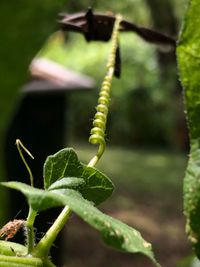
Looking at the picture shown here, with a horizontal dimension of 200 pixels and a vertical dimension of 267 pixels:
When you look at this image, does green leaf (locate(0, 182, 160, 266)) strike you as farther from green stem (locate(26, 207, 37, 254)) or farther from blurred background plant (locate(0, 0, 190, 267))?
blurred background plant (locate(0, 0, 190, 267))

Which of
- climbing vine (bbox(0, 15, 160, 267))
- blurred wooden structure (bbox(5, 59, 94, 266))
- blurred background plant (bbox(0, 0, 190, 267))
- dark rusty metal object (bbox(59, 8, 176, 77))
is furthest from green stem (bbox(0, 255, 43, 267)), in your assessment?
blurred background plant (bbox(0, 0, 190, 267))

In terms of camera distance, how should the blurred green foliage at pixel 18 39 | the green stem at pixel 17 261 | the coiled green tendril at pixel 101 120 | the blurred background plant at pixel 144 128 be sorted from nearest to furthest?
the blurred green foliage at pixel 18 39, the green stem at pixel 17 261, the coiled green tendril at pixel 101 120, the blurred background plant at pixel 144 128

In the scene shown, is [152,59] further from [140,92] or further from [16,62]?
[16,62]

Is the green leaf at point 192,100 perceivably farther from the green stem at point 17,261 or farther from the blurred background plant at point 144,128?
the blurred background plant at point 144,128

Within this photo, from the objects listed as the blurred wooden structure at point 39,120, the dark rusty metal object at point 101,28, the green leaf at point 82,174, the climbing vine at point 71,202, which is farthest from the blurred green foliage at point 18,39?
the blurred wooden structure at point 39,120

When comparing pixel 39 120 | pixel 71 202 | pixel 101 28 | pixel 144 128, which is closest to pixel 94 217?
pixel 71 202

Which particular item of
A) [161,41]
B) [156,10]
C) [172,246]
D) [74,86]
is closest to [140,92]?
[156,10]

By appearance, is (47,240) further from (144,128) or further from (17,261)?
(144,128)
